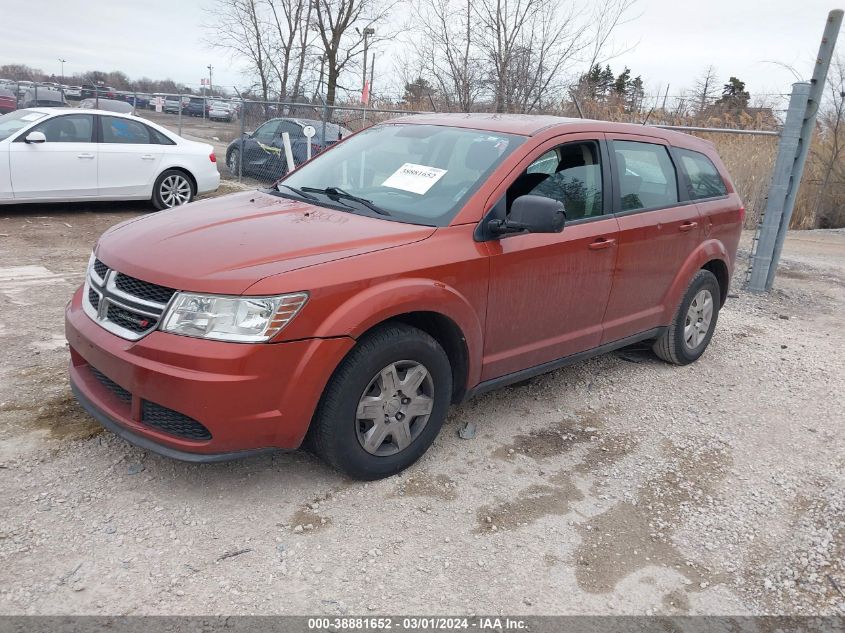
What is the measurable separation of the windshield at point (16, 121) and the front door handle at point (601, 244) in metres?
8.10

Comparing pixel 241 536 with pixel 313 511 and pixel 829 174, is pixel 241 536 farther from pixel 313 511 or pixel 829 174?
pixel 829 174

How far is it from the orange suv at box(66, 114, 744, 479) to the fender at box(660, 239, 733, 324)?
0.09 m

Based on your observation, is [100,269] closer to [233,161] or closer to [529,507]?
[529,507]

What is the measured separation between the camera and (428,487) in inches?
136

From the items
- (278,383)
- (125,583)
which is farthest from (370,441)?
(125,583)

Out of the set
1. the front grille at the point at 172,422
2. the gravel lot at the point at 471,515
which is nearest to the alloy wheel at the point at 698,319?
the gravel lot at the point at 471,515

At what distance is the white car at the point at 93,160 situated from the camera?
8945 mm

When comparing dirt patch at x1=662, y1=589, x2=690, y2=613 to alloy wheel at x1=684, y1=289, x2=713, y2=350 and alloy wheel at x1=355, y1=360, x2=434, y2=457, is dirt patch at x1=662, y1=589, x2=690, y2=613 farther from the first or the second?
alloy wheel at x1=684, y1=289, x2=713, y2=350

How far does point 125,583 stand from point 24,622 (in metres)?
0.34

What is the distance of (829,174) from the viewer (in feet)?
50.9

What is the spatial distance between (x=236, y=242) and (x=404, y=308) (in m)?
0.83

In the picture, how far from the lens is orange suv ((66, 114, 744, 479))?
2879mm

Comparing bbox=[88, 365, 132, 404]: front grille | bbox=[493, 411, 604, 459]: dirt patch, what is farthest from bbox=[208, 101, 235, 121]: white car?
bbox=[88, 365, 132, 404]: front grille

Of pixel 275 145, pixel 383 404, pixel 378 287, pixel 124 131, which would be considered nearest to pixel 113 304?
pixel 378 287
